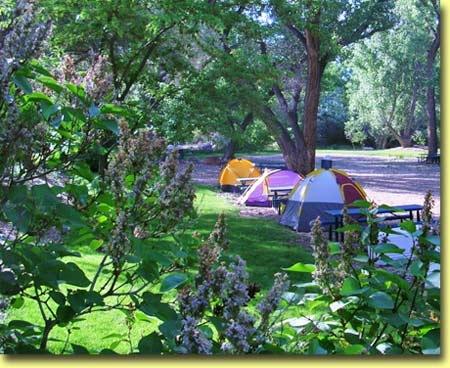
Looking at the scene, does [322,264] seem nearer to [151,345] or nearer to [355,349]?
[355,349]

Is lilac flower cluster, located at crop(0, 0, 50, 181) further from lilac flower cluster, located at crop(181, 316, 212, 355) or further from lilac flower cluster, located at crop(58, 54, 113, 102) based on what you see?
lilac flower cluster, located at crop(181, 316, 212, 355)

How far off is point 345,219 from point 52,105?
20.9 inches

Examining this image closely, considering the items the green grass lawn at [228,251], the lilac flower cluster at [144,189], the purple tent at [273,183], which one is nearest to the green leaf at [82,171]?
the lilac flower cluster at [144,189]

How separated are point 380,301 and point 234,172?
9.05 feet

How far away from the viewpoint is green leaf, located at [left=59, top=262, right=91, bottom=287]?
2.64ft

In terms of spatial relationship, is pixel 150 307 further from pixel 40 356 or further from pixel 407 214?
pixel 407 214

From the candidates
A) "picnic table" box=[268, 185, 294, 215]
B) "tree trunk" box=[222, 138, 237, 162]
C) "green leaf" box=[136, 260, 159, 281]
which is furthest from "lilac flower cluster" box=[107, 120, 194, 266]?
"picnic table" box=[268, 185, 294, 215]

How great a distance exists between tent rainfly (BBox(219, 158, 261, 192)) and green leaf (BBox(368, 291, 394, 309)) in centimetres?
118

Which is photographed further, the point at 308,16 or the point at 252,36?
the point at 252,36

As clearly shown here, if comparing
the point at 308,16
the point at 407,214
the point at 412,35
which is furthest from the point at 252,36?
the point at 407,214

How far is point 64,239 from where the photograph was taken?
3.19ft

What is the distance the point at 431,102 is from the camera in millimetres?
1381

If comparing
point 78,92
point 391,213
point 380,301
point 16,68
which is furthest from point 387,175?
point 16,68

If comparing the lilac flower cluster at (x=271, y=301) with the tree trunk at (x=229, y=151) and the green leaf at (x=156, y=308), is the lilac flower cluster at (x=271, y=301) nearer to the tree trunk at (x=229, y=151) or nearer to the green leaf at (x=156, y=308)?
the green leaf at (x=156, y=308)
